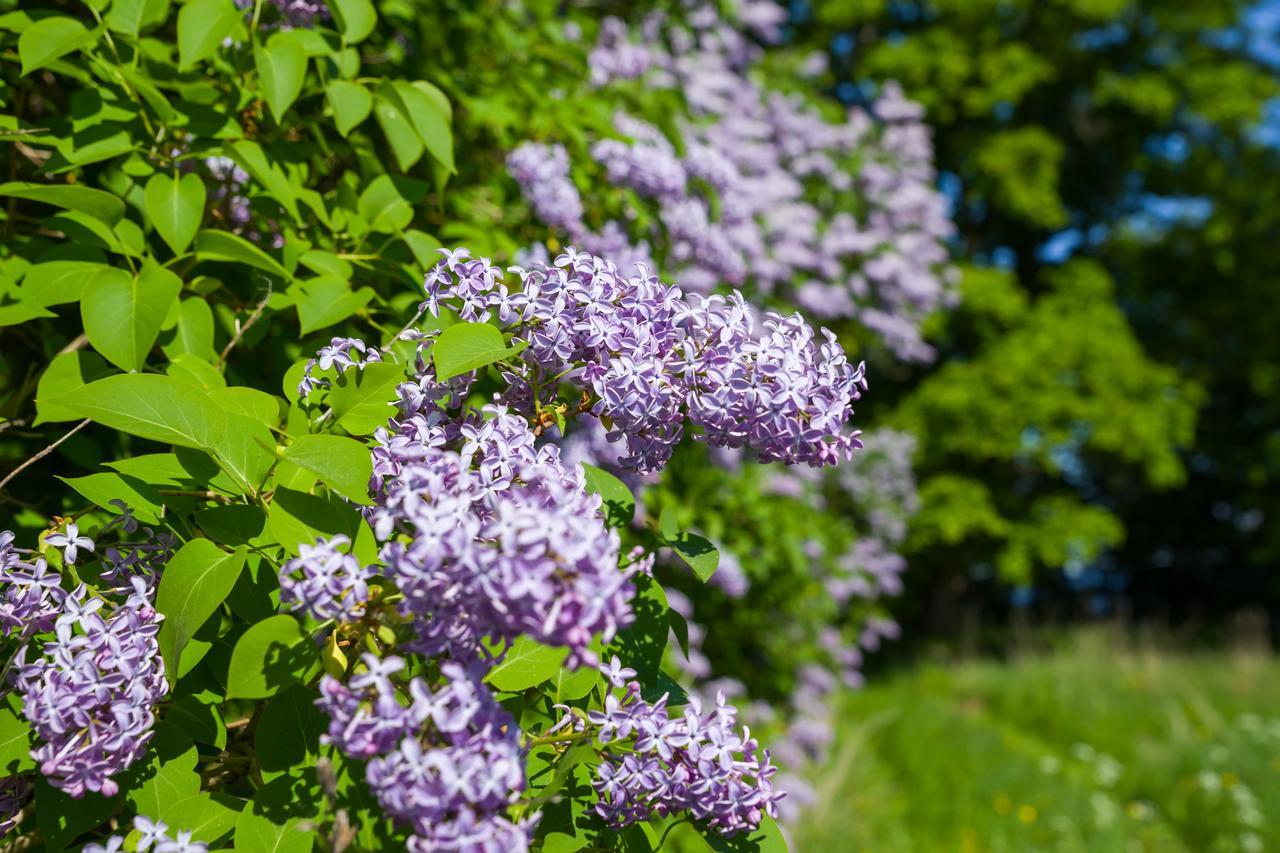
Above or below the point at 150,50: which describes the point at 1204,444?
below

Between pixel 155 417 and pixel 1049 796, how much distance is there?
6616 millimetres

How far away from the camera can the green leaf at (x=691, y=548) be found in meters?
1.28

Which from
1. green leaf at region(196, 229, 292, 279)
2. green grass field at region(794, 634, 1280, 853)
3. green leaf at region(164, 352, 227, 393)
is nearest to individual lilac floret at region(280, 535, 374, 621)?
green leaf at region(164, 352, 227, 393)

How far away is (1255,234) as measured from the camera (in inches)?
544

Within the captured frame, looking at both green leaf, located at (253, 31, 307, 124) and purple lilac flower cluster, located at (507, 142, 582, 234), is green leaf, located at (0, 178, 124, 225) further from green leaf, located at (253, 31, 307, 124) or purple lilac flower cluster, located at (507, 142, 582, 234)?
purple lilac flower cluster, located at (507, 142, 582, 234)

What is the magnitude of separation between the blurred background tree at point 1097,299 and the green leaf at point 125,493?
35.3 feet

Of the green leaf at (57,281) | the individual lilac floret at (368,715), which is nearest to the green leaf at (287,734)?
the individual lilac floret at (368,715)

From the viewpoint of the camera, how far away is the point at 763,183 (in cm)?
427

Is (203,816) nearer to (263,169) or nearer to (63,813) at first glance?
(63,813)

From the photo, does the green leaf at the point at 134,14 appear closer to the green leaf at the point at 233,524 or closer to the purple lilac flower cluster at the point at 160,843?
the green leaf at the point at 233,524

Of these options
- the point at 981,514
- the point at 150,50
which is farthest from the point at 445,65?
the point at 981,514

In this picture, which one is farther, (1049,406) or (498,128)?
(1049,406)

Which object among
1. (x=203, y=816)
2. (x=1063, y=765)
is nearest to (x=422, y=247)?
(x=203, y=816)

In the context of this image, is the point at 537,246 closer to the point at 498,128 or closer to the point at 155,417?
the point at 498,128
